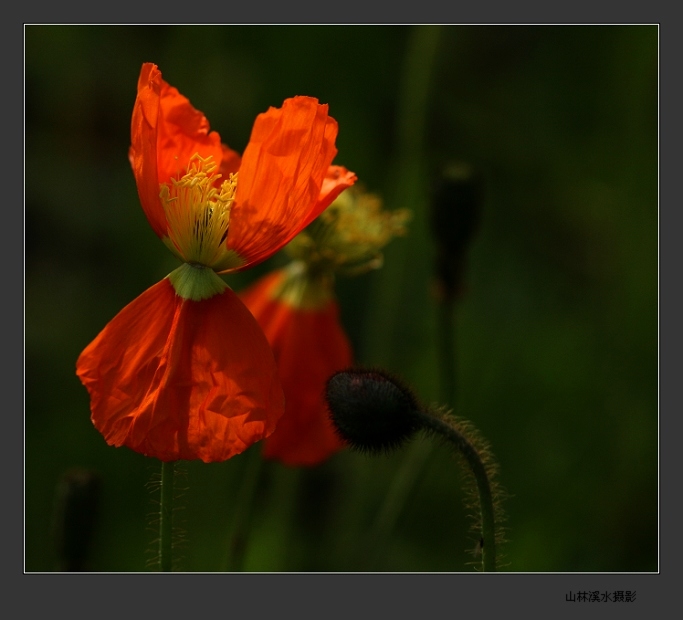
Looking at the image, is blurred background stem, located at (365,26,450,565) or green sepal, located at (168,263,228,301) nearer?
green sepal, located at (168,263,228,301)

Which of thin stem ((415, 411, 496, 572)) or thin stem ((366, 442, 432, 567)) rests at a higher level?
thin stem ((415, 411, 496, 572))

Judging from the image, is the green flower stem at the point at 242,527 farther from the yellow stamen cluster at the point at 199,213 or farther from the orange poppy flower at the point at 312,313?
the yellow stamen cluster at the point at 199,213

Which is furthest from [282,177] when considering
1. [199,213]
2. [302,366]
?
[302,366]

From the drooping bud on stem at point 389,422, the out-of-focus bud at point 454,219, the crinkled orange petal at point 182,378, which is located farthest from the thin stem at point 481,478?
the out-of-focus bud at point 454,219

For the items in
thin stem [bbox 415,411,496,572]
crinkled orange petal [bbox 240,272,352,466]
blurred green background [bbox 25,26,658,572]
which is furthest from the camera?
blurred green background [bbox 25,26,658,572]

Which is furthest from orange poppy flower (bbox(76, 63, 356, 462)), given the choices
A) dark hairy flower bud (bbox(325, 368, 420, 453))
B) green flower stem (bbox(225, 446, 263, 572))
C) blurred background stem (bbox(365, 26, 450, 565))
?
blurred background stem (bbox(365, 26, 450, 565))

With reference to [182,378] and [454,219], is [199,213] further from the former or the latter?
[454,219]

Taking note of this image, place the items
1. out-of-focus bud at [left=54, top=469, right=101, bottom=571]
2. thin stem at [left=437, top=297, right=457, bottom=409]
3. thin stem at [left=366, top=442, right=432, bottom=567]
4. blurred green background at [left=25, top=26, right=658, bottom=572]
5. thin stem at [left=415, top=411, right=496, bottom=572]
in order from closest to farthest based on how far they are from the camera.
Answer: thin stem at [left=415, top=411, right=496, bottom=572] → out-of-focus bud at [left=54, top=469, right=101, bottom=571] → thin stem at [left=437, top=297, right=457, bottom=409] → thin stem at [left=366, top=442, right=432, bottom=567] → blurred green background at [left=25, top=26, right=658, bottom=572]

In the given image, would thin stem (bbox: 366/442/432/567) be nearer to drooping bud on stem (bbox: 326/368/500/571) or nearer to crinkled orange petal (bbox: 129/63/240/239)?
drooping bud on stem (bbox: 326/368/500/571)
